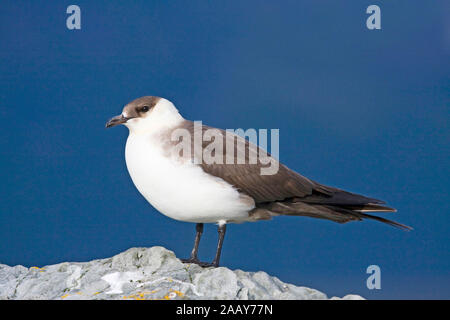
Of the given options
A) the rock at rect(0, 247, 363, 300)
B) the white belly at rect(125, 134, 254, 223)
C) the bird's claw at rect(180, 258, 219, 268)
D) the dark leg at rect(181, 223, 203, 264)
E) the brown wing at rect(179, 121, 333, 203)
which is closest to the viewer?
the rock at rect(0, 247, 363, 300)

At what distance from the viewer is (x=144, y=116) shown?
6133mm

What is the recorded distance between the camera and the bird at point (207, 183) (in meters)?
5.79

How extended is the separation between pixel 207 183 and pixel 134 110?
111 cm

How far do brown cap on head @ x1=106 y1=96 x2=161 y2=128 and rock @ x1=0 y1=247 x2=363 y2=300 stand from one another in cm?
135

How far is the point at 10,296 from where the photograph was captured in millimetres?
5891

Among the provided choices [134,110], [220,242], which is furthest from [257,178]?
[134,110]

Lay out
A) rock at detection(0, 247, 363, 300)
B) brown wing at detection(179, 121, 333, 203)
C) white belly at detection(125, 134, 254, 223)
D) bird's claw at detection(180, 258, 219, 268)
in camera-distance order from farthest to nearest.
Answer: bird's claw at detection(180, 258, 219, 268), brown wing at detection(179, 121, 333, 203), white belly at detection(125, 134, 254, 223), rock at detection(0, 247, 363, 300)

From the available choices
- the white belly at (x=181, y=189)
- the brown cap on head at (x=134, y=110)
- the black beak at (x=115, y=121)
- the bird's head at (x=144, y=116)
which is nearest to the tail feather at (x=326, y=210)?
the white belly at (x=181, y=189)

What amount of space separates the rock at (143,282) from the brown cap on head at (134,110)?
4.42 ft

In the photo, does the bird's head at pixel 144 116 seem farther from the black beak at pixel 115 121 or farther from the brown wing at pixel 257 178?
the brown wing at pixel 257 178

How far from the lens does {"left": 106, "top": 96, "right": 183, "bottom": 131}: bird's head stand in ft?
20.1

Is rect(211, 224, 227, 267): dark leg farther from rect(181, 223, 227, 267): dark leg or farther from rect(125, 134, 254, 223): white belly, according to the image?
rect(125, 134, 254, 223): white belly

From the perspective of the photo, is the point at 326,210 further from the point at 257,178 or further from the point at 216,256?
the point at 216,256

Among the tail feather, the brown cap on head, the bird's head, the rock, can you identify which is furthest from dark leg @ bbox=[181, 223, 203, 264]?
the brown cap on head
